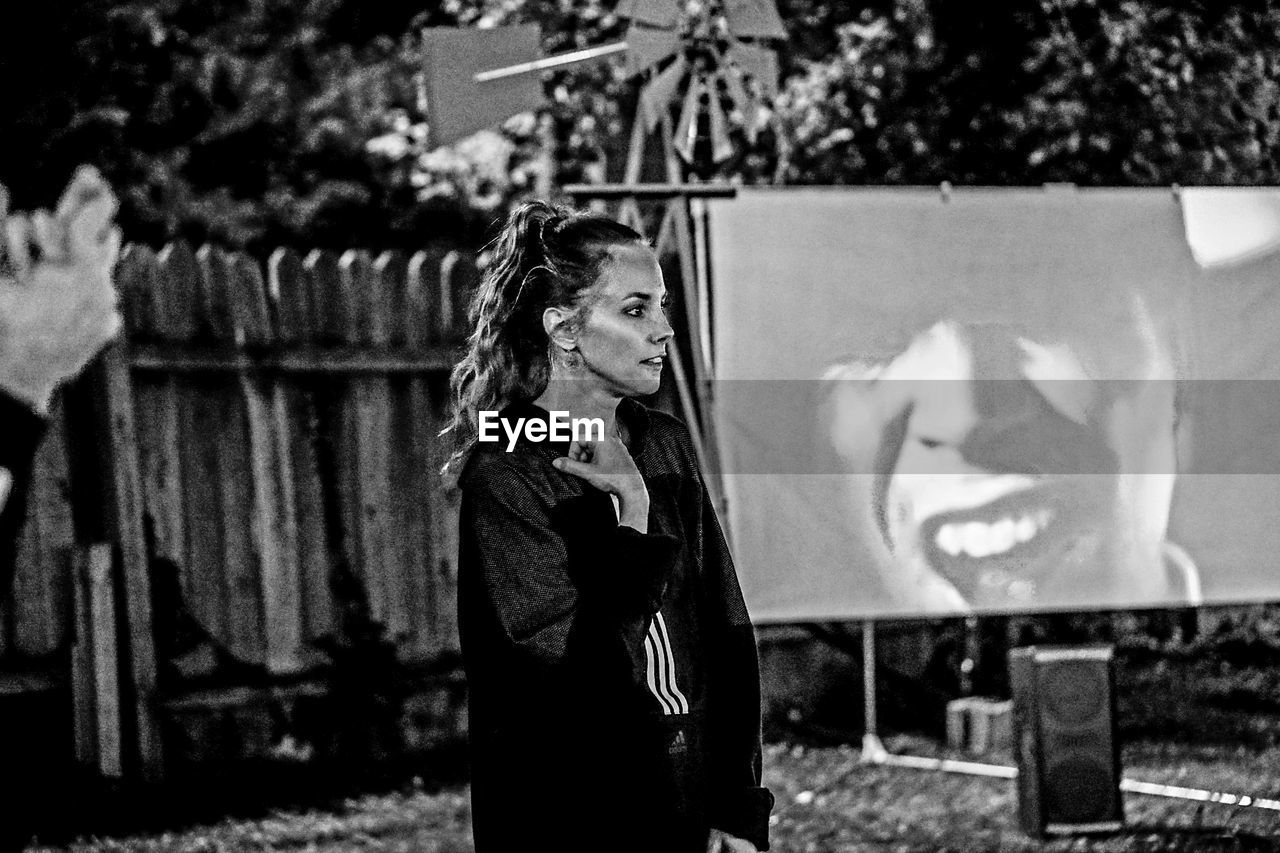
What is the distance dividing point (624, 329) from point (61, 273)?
3.67 feet

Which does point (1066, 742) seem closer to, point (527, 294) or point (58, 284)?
point (527, 294)

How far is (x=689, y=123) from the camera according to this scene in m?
5.34

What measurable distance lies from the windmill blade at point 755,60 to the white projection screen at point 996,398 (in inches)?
24.5

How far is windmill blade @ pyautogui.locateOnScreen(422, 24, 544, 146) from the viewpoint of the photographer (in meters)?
5.28

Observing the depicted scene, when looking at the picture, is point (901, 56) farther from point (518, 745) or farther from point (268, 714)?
point (518, 745)

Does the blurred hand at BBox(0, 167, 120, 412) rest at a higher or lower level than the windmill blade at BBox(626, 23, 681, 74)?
lower

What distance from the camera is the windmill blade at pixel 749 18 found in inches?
215

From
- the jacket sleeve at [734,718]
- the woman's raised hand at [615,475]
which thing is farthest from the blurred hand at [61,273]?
the jacket sleeve at [734,718]

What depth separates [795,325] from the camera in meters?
5.04

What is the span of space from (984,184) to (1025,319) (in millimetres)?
3519

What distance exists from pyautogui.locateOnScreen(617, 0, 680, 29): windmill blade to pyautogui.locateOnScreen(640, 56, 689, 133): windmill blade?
135 millimetres

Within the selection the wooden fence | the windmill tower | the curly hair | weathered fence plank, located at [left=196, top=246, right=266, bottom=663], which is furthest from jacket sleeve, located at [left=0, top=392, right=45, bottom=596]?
weathered fence plank, located at [left=196, top=246, right=266, bottom=663]

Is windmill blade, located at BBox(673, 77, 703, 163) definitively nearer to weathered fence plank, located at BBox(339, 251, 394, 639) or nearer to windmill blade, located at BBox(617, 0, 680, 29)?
windmill blade, located at BBox(617, 0, 680, 29)

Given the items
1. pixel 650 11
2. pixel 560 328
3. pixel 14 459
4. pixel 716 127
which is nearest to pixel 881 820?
pixel 716 127
